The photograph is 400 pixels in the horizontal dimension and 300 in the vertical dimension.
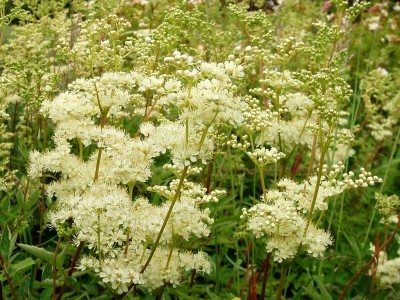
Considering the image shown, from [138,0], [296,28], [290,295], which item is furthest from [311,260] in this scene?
[138,0]

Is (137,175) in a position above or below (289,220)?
above

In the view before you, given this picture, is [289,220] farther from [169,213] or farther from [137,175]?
[137,175]

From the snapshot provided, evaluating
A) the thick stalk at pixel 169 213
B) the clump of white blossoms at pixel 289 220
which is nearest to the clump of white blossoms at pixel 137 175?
the thick stalk at pixel 169 213

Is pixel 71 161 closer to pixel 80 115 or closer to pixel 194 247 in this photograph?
pixel 80 115

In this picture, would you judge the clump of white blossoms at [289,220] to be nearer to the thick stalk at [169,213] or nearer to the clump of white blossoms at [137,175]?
the clump of white blossoms at [137,175]

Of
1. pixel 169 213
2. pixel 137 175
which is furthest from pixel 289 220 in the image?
pixel 137 175

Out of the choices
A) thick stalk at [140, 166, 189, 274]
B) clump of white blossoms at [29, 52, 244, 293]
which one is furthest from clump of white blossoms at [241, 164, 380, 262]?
thick stalk at [140, 166, 189, 274]

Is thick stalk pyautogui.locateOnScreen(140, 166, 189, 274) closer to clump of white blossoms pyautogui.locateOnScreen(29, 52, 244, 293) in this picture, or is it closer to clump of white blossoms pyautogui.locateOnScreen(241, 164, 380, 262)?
clump of white blossoms pyautogui.locateOnScreen(29, 52, 244, 293)

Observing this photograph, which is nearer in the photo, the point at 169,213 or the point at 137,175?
the point at 169,213
